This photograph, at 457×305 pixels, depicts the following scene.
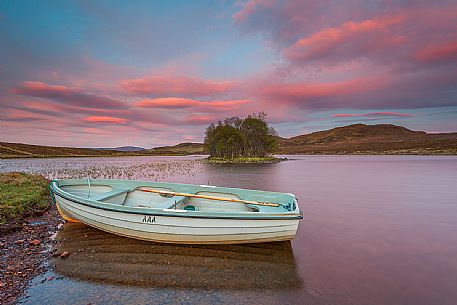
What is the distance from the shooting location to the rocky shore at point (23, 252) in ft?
18.9

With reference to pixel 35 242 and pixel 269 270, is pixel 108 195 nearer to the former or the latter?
pixel 35 242

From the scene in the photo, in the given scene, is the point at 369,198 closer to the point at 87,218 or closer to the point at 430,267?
the point at 430,267

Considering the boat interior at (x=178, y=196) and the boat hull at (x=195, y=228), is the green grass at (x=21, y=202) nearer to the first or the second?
the boat interior at (x=178, y=196)

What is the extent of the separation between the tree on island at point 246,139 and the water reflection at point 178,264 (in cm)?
7108

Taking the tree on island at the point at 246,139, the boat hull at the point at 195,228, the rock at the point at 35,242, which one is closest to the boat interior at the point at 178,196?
the boat hull at the point at 195,228

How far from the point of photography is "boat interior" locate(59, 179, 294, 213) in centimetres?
905

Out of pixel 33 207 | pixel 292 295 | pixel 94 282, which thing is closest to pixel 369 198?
pixel 292 295

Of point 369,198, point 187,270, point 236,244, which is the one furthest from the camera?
point 369,198

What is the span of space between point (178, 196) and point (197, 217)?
10.8 ft

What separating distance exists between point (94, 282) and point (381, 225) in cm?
1123

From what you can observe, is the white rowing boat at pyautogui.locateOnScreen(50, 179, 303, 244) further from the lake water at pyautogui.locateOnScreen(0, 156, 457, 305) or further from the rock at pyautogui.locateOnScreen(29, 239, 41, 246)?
the rock at pyautogui.locateOnScreen(29, 239, 41, 246)

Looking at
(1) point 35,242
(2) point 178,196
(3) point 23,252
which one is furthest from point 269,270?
(1) point 35,242

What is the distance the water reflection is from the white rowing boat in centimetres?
42

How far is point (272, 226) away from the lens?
23.2 feet
